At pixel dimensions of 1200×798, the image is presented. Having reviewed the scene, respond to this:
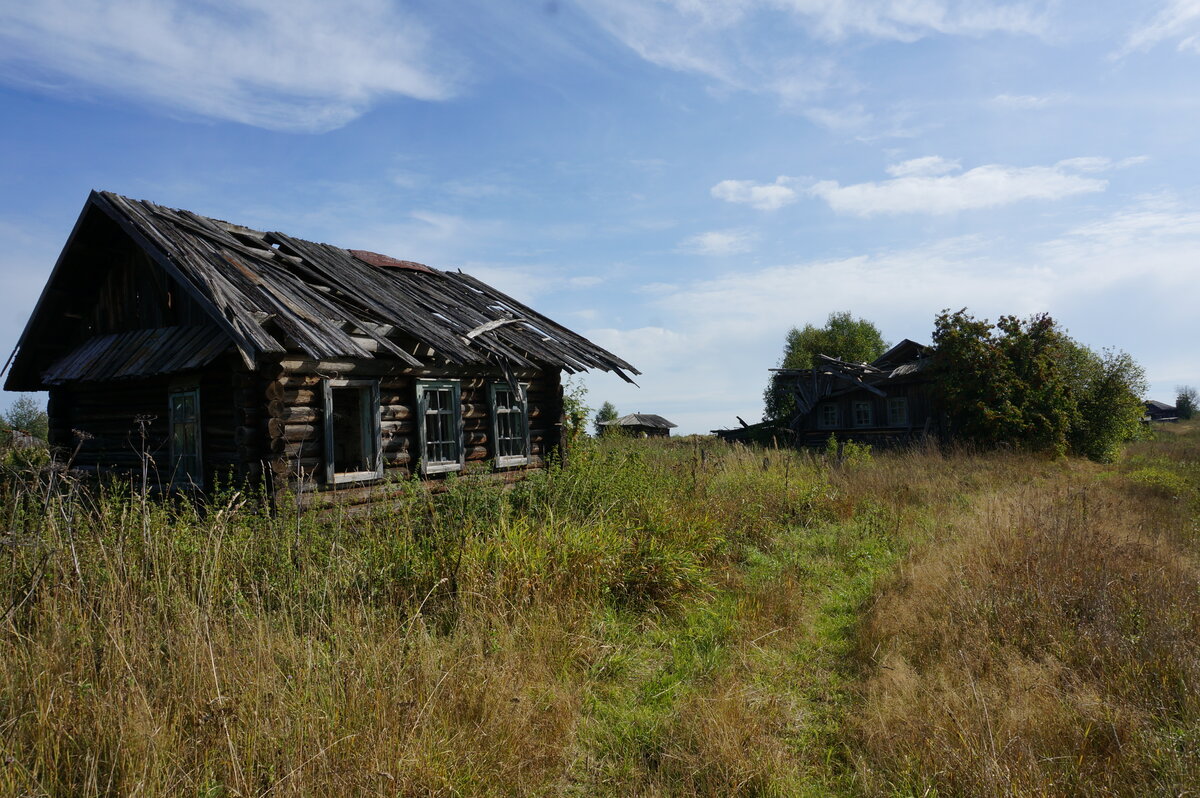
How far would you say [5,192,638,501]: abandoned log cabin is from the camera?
28.1 feet

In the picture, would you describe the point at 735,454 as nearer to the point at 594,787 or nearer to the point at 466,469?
the point at 466,469

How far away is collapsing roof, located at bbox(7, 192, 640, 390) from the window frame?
15179 millimetres

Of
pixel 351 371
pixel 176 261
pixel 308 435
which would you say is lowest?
pixel 308 435

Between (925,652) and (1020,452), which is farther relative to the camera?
(1020,452)

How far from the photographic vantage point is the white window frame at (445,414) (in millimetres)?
10352

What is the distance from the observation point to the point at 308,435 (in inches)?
351

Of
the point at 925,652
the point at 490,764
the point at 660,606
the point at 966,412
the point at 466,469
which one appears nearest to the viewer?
the point at 490,764

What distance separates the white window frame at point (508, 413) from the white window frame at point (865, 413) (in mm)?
16694

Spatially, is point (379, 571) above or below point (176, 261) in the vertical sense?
below

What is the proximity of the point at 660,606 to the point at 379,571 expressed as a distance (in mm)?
2683

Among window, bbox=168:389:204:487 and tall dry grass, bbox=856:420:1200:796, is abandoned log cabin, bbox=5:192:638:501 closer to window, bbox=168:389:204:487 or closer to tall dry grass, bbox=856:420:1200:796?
window, bbox=168:389:204:487

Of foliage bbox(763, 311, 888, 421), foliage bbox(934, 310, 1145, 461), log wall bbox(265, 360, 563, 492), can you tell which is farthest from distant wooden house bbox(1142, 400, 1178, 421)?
log wall bbox(265, 360, 563, 492)

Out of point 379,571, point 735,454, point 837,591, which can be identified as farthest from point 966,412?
point 379,571

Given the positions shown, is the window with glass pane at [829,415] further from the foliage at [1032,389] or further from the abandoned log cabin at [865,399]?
the foliage at [1032,389]
